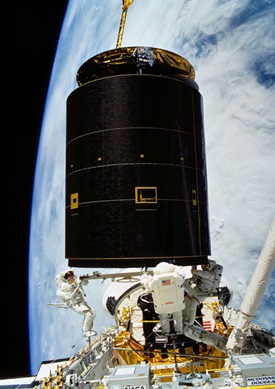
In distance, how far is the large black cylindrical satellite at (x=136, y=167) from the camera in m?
5.11

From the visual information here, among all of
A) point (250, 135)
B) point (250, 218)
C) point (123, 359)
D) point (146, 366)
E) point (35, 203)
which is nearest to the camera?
point (146, 366)

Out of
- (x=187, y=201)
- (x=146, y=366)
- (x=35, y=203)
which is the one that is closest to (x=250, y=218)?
(x=187, y=201)

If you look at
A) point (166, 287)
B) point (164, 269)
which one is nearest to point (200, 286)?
point (166, 287)

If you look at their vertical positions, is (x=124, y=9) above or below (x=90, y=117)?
above

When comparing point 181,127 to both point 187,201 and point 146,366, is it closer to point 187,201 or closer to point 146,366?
point 187,201

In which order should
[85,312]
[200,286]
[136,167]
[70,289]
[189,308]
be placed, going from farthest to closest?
[85,312] < [70,289] < [200,286] < [189,308] < [136,167]

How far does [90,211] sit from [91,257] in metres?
0.75

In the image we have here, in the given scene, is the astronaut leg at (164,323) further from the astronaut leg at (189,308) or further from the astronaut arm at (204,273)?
the astronaut arm at (204,273)

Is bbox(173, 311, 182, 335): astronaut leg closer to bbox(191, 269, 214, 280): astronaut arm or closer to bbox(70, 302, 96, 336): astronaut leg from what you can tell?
bbox(191, 269, 214, 280): astronaut arm

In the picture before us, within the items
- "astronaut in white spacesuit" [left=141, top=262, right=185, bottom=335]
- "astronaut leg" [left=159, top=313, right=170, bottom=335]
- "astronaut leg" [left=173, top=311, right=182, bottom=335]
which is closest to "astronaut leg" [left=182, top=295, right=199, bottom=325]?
"astronaut leg" [left=173, top=311, right=182, bottom=335]

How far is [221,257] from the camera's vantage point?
16.6 m

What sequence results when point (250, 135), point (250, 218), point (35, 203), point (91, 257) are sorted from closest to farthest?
point (91, 257) → point (250, 218) → point (250, 135) → point (35, 203)

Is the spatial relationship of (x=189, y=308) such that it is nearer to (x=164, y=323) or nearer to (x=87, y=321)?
(x=164, y=323)

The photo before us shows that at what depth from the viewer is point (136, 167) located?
17.0 feet
